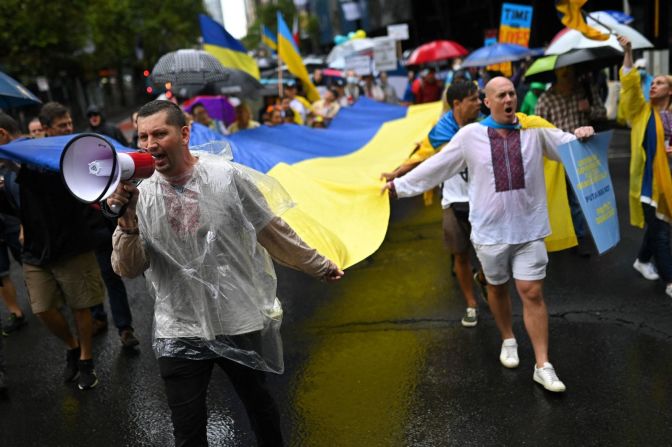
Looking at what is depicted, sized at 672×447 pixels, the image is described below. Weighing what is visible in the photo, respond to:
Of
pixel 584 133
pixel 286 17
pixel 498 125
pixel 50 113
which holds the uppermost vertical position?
pixel 286 17

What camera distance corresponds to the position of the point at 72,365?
4.64 m

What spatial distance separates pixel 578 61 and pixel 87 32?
26.4 meters

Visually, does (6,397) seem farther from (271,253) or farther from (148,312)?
(271,253)

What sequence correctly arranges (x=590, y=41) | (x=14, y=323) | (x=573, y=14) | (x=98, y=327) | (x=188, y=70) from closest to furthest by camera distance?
1. (x=573, y=14)
2. (x=98, y=327)
3. (x=14, y=323)
4. (x=590, y=41)
5. (x=188, y=70)

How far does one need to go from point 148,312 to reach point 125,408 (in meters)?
1.92

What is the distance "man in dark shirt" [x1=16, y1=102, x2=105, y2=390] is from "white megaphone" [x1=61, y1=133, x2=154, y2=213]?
2.11 m

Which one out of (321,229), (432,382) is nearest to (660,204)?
(432,382)

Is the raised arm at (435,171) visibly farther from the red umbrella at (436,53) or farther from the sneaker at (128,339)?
the red umbrella at (436,53)

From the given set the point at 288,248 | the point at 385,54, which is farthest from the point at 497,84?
the point at 385,54

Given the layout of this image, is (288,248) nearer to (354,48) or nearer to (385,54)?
(385,54)

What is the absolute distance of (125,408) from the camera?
412 centimetres

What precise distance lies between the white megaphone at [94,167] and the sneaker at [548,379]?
2664 millimetres

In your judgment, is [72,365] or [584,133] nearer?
[584,133]

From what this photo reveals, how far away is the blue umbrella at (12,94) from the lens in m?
4.66
